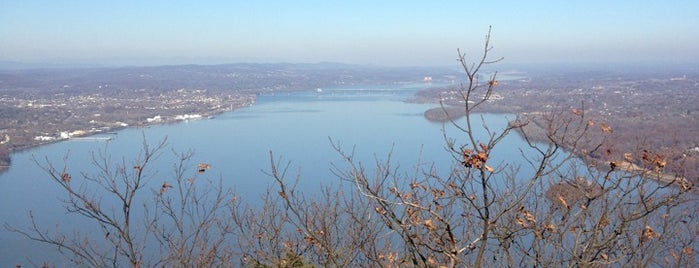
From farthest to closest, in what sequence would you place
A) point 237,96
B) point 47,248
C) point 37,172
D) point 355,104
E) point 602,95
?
point 237,96 → point 355,104 → point 602,95 → point 37,172 → point 47,248

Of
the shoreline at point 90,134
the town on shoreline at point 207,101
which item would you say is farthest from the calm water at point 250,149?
the town on shoreline at point 207,101

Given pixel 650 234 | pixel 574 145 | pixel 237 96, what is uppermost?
pixel 574 145

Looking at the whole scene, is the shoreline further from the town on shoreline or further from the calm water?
the calm water

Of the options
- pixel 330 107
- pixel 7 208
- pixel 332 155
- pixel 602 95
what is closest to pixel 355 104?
pixel 330 107

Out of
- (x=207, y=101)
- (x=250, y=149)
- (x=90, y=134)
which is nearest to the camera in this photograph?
(x=250, y=149)

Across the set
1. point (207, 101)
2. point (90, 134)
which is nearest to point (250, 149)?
point (90, 134)

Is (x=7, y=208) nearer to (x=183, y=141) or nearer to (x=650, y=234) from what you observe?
(x=183, y=141)

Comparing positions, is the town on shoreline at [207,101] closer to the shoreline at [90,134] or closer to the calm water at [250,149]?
Answer: the shoreline at [90,134]

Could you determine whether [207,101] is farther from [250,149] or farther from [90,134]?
[250,149]
